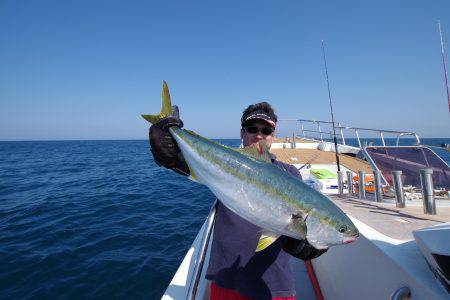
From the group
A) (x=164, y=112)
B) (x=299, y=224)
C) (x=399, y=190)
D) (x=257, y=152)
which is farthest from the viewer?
(x=399, y=190)

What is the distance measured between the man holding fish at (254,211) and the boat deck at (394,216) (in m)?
1.64

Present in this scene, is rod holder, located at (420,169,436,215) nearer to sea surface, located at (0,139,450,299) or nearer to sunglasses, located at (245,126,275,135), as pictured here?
sunglasses, located at (245,126,275,135)

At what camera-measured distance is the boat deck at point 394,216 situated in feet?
11.0

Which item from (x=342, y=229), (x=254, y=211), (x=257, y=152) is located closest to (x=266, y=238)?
(x=254, y=211)

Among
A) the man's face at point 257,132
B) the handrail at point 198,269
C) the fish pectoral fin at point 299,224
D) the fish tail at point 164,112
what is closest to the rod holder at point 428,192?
the man's face at point 257,132

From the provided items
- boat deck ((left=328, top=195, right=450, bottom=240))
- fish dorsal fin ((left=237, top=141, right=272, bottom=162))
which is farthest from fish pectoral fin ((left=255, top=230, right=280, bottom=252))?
boat deck ((left=328, top=195, right=450, bottom=240))

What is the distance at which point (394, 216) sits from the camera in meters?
4.08

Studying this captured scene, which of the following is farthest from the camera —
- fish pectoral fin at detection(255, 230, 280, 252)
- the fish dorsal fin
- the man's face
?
the man's face

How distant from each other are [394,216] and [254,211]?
3390 mm

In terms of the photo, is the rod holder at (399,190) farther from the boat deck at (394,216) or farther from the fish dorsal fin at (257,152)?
the fish dorsal fin at (257,152)

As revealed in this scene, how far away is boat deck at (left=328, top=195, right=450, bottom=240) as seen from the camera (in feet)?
11.0

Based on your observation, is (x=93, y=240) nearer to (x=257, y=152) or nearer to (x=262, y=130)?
(x=262, y=130)

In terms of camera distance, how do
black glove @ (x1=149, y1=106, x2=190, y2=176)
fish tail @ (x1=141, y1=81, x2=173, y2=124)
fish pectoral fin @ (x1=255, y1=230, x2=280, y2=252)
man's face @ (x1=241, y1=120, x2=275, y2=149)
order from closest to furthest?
fish pectoral fin @ (x1=255, y1=230, x2=280, y2=252)
black glove @ (x1=149, y1=106, x2=190, y2=176)
fish tail @ (x1=141, y1=81, x2=173, y2=124)
man's face @ (x1=241, y1=120, x2=275, y2=149)

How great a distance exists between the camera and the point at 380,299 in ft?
8.73
